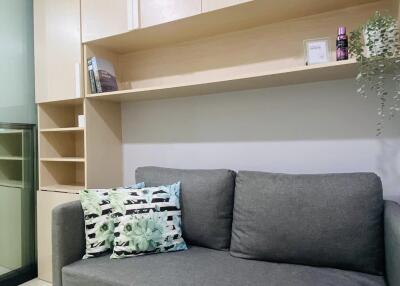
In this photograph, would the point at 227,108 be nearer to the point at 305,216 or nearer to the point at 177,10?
the point at 177,10

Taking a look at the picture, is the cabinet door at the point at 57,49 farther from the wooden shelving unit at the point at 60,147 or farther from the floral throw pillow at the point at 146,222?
the floral throw pillow at the point at 146,222

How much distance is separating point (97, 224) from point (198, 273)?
0.66 metres

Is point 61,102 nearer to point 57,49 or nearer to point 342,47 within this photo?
point 57,49

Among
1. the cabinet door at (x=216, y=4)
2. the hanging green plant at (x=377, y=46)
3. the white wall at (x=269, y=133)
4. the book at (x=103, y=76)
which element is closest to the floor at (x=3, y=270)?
the white wall at (x=269, y=133)

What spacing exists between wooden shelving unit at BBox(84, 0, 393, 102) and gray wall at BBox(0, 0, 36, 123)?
583mm

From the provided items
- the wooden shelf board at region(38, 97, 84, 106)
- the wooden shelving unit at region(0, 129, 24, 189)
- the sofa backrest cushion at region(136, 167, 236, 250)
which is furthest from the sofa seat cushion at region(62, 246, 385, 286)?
the wooden shelf board at region(38, 97, 84, 106)

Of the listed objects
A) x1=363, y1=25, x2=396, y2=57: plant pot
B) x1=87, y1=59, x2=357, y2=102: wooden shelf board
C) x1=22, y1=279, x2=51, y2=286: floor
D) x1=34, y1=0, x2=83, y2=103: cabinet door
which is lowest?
x1=22, y1=279, x2=51, y2=286: floor

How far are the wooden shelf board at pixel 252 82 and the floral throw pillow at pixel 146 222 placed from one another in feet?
2.20

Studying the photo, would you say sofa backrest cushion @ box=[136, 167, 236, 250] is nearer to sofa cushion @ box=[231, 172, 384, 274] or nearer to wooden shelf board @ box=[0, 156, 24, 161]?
sofa cushion @ box=[231, 172, 384, 274]

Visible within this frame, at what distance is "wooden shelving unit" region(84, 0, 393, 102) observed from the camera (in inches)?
62.6

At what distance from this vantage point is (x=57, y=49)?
7.04 ft

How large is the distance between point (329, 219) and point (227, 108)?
3.14ft

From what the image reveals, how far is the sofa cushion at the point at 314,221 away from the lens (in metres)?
1.33

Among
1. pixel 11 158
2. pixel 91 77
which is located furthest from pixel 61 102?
pixel 11 158
